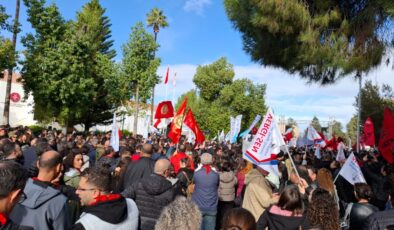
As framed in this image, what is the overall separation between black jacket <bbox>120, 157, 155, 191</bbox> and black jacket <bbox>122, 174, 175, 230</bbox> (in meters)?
1.39

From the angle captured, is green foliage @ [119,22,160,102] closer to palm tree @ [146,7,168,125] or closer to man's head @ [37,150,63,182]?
palm tree @ [146,7,168,125]

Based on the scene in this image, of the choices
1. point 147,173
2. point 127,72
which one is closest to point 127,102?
point 127,72

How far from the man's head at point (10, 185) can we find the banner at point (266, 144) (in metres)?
4.06

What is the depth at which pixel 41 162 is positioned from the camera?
11.0 feet

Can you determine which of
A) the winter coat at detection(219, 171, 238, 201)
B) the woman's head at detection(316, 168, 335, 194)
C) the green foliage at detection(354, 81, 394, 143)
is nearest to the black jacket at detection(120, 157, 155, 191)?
the winter coat at detection(219, 171, 238, 201)

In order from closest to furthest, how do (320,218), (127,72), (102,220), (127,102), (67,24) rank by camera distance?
(102,220)
(320,218)
(67,24)
(127,72)
(127,102)

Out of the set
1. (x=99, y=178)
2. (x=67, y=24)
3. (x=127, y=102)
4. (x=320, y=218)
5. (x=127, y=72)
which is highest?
(x=67, y=24)

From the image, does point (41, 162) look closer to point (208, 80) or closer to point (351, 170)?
point (351, 170)

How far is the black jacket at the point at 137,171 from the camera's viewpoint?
6012 mm

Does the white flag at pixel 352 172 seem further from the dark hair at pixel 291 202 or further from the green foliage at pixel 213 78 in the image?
the green foliage at pixel 213 78

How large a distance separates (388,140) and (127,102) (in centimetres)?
3323

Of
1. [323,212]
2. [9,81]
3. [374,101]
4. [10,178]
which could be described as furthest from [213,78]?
[10,178]

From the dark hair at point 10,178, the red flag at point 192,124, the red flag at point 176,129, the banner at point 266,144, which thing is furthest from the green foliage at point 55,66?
the dark hair at point 10,178

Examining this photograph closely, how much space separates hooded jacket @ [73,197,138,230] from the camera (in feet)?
9.62
